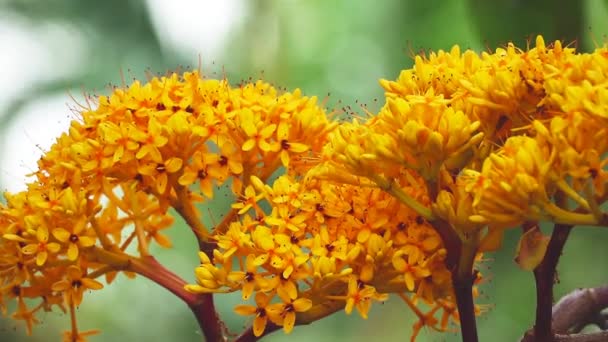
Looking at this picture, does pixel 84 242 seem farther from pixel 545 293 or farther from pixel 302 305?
pixel 545 293

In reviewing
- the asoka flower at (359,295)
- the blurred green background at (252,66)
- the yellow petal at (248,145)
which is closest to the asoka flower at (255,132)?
the yellow petal at (248,145)

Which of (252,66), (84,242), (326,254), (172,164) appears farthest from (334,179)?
(252,66)

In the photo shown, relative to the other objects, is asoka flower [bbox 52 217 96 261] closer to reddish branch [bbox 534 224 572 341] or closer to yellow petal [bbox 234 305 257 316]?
yellow petal [bbox 234 305 257 316]

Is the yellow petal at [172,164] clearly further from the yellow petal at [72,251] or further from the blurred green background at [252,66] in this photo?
the blurred green background at [252,66]

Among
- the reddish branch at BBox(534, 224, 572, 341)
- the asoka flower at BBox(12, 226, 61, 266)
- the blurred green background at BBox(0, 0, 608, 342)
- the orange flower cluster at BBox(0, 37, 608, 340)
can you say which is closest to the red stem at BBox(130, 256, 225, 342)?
the orange flower cluster at BBox(0, 37, 608, 340)

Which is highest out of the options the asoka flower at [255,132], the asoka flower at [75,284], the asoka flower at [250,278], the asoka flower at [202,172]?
the asoka flower at [255,132]

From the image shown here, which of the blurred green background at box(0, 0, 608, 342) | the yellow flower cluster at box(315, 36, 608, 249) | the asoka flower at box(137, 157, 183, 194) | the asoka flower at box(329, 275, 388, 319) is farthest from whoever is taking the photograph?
the blurred green background at box(0, 0, 608, 342)

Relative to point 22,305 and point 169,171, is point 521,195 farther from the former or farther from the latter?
point 22,305
